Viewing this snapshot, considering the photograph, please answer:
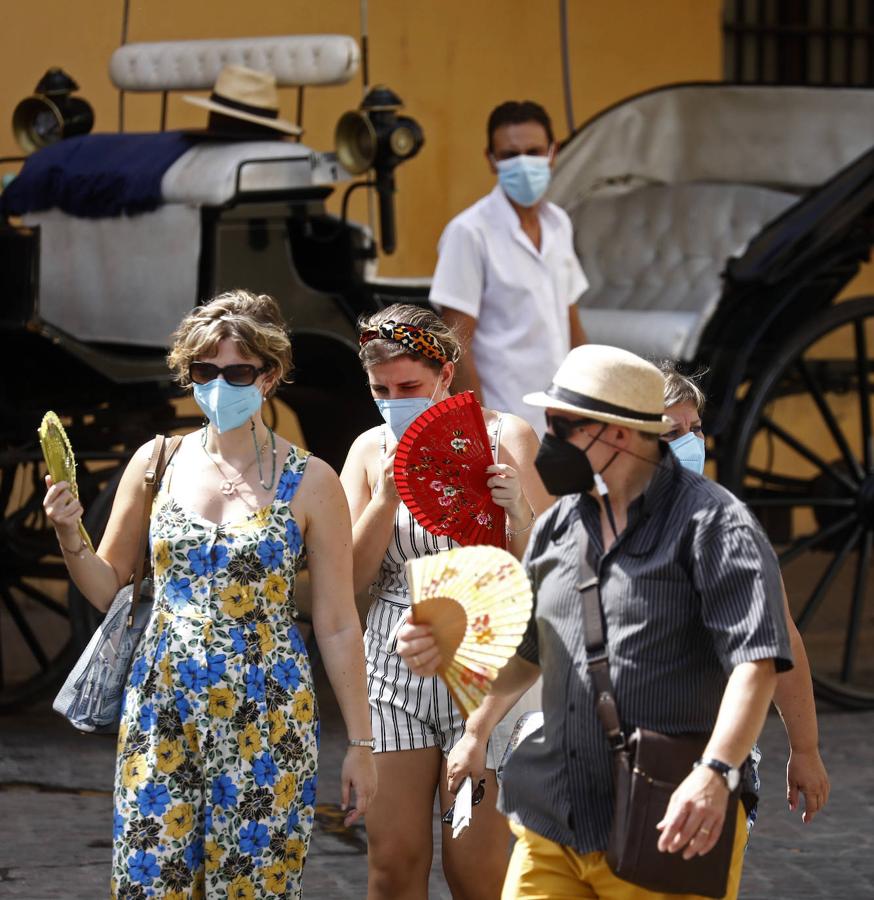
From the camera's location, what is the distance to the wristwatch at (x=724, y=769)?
275cm

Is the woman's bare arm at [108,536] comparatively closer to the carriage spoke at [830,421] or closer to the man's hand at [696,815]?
the man's hand at [696,815]

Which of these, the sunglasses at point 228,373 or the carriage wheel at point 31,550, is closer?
the sunglasses at point 228,373

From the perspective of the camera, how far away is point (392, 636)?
376 centimetres

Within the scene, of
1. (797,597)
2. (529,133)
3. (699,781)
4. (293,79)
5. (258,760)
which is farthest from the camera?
(797,597)

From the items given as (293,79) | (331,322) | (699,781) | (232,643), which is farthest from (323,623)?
(293,79)

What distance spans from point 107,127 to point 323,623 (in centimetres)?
563

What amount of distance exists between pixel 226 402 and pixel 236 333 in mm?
141

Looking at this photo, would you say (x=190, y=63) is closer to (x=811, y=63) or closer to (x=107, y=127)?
(x=107, y=127)

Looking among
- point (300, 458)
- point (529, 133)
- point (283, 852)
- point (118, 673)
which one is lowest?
point (283, 852)

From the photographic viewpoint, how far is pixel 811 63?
10672 millimetres

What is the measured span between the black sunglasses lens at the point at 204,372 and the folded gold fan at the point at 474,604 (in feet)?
2.43

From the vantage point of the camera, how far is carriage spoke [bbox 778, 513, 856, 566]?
6797 mm

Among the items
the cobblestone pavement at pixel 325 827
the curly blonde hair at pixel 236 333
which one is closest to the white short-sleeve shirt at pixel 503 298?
the cobblestone pavement at pixel 325 827

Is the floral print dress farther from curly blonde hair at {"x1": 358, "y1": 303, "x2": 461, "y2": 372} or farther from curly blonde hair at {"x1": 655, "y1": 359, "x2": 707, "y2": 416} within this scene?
curly blonde hair at {"x1": 655, "y1": 359, "x2": 707, "y2": 416}
